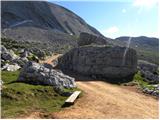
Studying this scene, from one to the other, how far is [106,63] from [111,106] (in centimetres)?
1489

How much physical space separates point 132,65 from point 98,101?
15.5m

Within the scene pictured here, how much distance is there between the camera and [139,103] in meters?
23.8

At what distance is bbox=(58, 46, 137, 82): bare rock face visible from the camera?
3547 centimetres

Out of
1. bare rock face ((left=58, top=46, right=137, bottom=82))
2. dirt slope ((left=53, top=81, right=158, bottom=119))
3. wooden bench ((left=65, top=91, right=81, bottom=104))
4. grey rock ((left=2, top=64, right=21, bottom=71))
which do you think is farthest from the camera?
bare rock face ((left=58, top=46, right=137, bottom=82))

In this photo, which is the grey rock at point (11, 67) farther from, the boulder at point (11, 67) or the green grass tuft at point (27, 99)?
the green grass tuft at point (27, 99)

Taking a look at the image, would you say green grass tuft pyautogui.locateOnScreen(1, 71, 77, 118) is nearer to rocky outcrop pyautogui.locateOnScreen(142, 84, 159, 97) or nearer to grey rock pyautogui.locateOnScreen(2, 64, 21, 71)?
grey rock pyautogui.locateOnScreen(2, 64, 21, 71)

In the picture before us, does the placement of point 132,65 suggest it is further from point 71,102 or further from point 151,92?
point 71,102

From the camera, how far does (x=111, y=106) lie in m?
21.1

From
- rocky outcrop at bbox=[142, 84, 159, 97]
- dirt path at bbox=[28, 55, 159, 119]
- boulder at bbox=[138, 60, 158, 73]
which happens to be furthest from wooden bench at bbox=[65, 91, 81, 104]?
boulder at bbox=[138, 60, 158, 73]

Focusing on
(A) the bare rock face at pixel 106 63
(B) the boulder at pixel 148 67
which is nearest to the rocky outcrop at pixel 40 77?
(A) the bare rock face at pixel 106 63

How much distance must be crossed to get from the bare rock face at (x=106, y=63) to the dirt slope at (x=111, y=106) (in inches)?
318

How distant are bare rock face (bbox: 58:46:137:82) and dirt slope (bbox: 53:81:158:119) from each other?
8.08 metres

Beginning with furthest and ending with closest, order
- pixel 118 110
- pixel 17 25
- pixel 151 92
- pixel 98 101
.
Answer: pixel 17 25, pixel 151 92, pixel 98 101, pixel 118 110

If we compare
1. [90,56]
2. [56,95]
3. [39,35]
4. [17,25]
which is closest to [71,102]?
[56,95]
